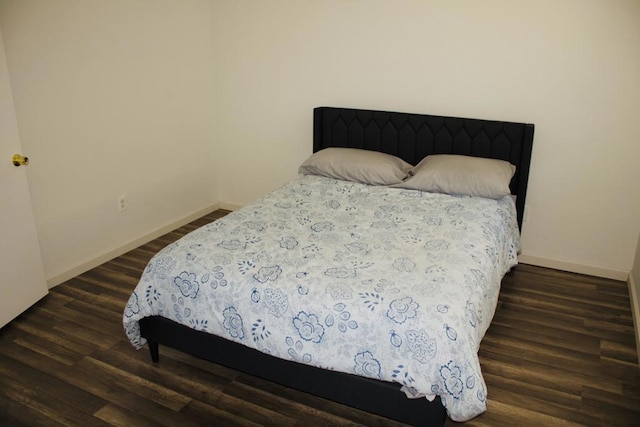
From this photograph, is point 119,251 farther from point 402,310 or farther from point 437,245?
point 402,310

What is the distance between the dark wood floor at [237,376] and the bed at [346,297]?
0.55 feet

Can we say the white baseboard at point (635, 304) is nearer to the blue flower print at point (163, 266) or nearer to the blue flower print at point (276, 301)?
the blue flower print at point (276, 301)

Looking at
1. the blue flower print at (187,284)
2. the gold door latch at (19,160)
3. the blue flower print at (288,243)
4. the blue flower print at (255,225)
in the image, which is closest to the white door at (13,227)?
the gold door latch at (19,160)

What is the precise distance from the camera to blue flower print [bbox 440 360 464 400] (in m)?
1.87

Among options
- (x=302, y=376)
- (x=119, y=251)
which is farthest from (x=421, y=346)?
(x=119, y=251)

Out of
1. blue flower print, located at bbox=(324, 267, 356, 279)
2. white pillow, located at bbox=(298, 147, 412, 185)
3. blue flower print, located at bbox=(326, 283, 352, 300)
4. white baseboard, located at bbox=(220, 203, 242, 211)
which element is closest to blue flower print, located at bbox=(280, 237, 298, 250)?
blue flower print, located at bbox=(324, 267, 356, 279)

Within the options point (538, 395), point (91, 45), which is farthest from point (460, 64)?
point (91, 45)

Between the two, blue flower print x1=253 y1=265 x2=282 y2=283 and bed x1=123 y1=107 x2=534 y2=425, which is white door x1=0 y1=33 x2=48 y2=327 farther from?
blue flower print x1=253 y1=265 x2=282 y2=283

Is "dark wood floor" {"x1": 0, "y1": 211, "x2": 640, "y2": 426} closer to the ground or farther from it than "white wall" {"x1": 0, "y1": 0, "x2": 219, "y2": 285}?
closer to the ground

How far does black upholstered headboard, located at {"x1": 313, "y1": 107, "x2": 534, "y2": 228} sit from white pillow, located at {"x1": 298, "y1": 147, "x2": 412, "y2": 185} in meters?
0.16

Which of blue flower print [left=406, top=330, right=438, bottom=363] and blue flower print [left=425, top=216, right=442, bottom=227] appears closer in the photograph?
blue flower print [left=406, top=330, right=438, bottom=363]

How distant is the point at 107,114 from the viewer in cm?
351

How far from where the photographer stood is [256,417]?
223 cm

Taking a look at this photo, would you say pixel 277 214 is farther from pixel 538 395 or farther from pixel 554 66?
pixel 554 66
